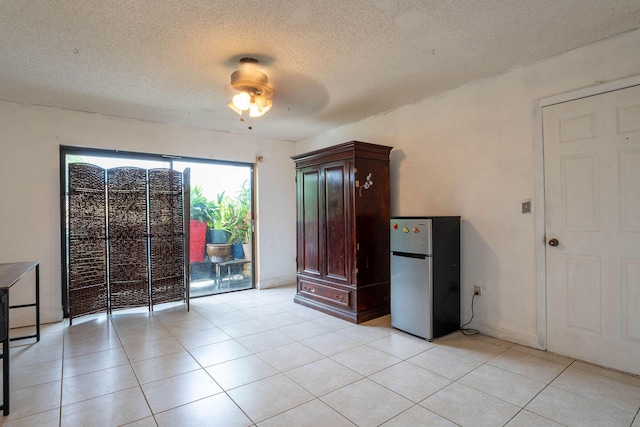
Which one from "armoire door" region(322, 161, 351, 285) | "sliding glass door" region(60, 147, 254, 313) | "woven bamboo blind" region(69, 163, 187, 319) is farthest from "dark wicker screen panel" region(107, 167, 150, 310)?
"armoire door" region(322, 161, 351, 285)

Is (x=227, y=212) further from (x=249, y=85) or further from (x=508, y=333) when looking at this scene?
(x=508, y=333)

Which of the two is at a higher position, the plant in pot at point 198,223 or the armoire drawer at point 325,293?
the plant in pot at point 198,223

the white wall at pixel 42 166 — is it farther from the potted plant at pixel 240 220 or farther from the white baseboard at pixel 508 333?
the white baseboard at pixel 508 333

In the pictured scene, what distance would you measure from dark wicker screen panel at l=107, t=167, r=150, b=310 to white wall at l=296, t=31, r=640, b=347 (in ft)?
11.6

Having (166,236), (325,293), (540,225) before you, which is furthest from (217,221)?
(540,225)

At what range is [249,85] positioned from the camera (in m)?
2.89

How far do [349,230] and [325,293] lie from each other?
0.95 m

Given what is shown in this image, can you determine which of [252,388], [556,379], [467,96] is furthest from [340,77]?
[556,379]

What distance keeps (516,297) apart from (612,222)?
1.00m

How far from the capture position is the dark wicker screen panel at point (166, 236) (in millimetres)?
4250

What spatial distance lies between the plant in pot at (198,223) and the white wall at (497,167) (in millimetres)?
3214

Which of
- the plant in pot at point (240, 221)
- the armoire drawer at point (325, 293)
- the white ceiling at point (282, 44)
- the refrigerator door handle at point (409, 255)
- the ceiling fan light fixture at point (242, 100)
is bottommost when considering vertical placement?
the armoire drawer at point (325, 293)

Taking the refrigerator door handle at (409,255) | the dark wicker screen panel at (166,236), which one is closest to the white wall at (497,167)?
the refrigerator door handle at (409,255)

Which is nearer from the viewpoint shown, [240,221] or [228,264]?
[228,264]
